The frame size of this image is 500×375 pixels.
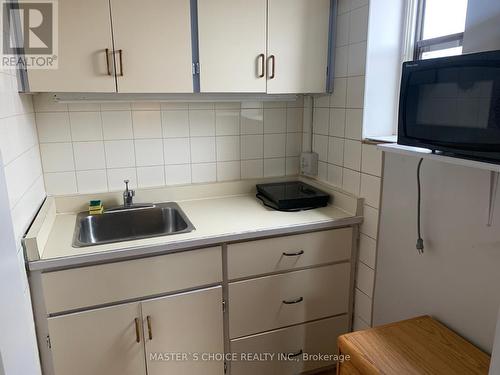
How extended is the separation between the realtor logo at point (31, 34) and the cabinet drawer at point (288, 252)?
1.09 m

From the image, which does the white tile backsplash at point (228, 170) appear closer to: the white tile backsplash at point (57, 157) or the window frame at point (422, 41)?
the white tile backsplash at point (57, 157)

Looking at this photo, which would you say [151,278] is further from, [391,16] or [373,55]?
[391,16]

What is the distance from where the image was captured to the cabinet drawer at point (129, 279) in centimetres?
139

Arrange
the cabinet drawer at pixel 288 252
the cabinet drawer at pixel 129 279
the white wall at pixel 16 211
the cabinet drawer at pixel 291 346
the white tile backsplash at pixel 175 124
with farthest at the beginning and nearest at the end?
1. the white tile backsplash at pixel 175 124
2. the cabinet drawer at pixel 291 346
3. the cabinet drawer at pixel 288 252
4. the cabinet drawer at pixel 129 279
5. the white wall at pixel 16 211

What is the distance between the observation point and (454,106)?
108 centimetres

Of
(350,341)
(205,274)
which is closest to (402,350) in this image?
(350,341)

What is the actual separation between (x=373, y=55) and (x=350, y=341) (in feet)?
4.06

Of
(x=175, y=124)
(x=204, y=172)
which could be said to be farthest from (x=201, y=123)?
(x=204, y=172)

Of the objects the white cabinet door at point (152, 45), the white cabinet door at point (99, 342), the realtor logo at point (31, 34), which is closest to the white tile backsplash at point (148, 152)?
the white cabinet door at point (152, 45)

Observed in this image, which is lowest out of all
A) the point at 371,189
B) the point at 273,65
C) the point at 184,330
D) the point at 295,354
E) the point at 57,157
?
the point at 295,354

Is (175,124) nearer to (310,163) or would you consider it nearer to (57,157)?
(57,157)

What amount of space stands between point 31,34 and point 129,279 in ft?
3.41

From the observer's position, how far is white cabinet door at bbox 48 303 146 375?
1.43m

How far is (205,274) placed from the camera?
5.19ft
